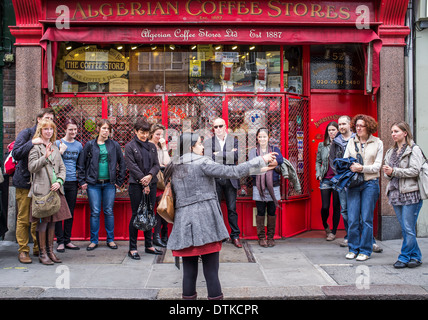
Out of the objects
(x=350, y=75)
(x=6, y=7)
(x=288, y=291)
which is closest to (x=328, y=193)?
(x=350, y=75)

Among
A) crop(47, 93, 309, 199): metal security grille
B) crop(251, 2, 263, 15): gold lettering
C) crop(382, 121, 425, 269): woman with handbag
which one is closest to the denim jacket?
crop(382, 121, 425, 269): woman with handbag

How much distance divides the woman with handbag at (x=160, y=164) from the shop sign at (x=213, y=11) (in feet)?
7.28

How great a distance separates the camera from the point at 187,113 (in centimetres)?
816

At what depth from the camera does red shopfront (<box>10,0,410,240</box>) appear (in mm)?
7871

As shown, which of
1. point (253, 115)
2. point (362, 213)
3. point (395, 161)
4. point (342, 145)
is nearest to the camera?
point (395, 161)

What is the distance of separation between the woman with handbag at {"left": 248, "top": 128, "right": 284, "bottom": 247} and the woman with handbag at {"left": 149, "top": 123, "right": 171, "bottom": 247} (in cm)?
150

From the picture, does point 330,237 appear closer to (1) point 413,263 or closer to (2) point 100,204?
(1) point 413,263

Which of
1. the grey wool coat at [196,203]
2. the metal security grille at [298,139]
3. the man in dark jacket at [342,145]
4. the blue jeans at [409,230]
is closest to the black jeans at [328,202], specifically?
the man in dark jacket at [342,145]

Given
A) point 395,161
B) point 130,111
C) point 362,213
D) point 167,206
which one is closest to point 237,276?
point 167,206

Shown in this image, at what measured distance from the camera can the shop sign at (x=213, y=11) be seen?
7.89m

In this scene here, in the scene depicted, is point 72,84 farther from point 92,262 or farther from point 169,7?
point 92,262

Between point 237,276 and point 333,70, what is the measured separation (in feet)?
16.5

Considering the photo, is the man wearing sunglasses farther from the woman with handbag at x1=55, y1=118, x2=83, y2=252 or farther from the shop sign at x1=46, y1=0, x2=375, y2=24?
the woman with handbag at x1=55, y1=118, x2=83, y2=252

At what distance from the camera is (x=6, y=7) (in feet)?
26.7
